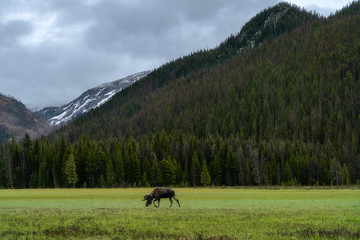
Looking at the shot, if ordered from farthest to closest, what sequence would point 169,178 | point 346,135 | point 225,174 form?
point 346,135 → point 225,174 → point 169,178

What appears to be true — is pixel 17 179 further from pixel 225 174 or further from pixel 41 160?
pixel 225 174

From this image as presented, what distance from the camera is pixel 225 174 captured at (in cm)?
13412

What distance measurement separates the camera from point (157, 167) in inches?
4774

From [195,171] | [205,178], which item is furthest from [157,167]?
[205,178]

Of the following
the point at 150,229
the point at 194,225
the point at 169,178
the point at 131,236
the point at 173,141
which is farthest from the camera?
the point at 173,141

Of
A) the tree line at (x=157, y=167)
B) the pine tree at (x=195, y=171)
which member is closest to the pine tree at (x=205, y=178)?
the tree line at (x=157, y=167)

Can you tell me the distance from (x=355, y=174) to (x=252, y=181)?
4373 cm

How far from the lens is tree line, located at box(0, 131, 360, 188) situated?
12262cm

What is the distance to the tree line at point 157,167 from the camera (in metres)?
123

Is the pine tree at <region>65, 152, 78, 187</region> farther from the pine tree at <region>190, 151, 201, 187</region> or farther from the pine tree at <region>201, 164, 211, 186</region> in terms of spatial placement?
the pine tree at <region>201, 164, 211, 186</region>

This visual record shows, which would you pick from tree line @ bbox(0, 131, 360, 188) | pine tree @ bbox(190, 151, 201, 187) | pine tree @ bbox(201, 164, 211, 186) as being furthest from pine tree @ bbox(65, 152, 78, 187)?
pine tree @ bbox(201, 164, 211, 186)

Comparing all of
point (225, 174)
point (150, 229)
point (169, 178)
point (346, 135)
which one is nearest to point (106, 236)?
point (150, 229)

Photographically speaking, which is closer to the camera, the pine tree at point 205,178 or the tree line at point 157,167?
the tree line at point 157,167

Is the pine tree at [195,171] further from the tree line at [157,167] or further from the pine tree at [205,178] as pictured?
the pine tree at [205,178]
